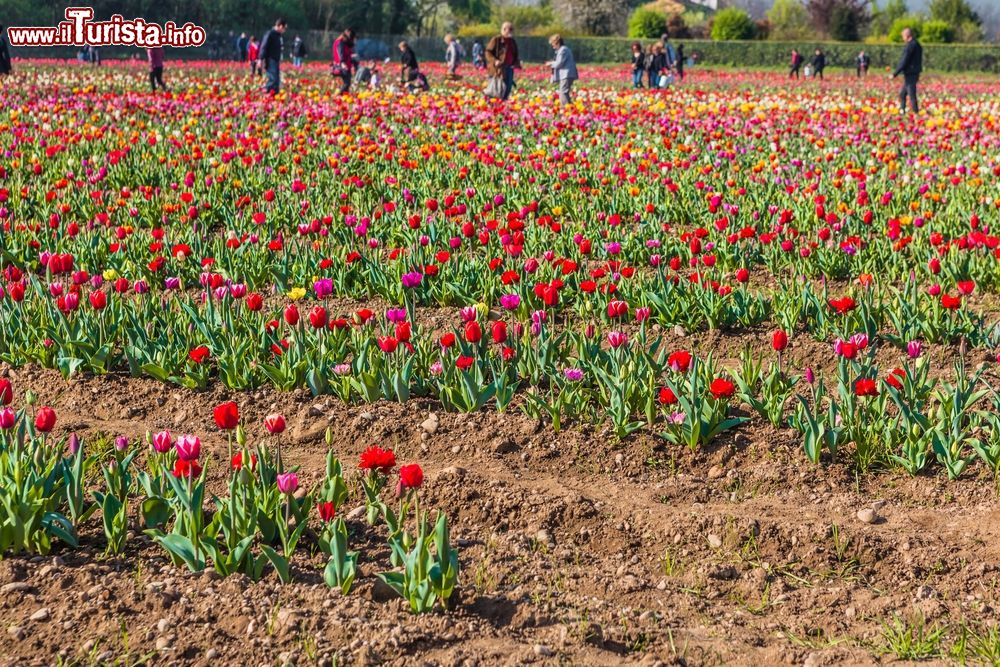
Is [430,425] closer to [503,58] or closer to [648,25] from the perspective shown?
[503,58]

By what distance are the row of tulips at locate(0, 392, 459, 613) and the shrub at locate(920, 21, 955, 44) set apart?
62031mm

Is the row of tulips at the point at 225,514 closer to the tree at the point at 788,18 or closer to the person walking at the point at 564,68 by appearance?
the person walking at the point at 564,68

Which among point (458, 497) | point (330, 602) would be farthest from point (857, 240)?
point (330, 602)

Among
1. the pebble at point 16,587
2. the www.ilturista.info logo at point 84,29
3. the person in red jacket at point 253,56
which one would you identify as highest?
the www.ilturista.info logo at point 84,29

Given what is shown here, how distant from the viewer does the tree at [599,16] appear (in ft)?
237

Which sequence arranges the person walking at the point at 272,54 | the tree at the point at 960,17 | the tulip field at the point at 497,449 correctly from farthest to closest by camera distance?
1. the tree at the point at 960,17
2. the person walking at the point at 272,54
3. the tulip field at the point at 497,449

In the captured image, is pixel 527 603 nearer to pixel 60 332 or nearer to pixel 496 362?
pixel 496 362

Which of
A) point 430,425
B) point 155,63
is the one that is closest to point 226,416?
point 430,425

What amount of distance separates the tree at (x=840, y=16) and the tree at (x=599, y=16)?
42.9 ft

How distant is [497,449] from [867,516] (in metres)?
1.45

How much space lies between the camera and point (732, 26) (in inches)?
2434

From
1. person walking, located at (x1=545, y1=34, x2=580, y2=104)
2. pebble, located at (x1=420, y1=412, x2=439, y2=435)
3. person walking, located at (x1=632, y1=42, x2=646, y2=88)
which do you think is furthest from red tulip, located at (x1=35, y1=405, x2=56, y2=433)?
person walking, located at (x1=632, y1=42, x2=646, y2=88)

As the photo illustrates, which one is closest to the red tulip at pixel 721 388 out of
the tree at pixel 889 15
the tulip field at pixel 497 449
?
the tulip field at pixel 497 449

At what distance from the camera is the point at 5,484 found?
3416mm
